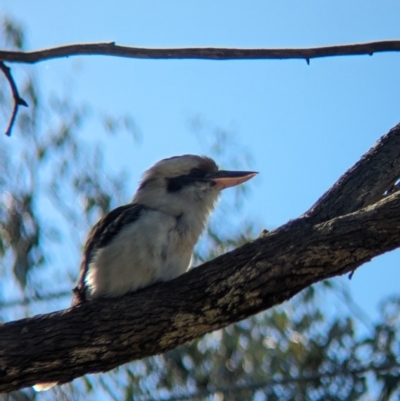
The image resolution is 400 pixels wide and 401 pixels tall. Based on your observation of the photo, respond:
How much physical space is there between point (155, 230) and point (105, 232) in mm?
232

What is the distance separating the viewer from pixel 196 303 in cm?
294

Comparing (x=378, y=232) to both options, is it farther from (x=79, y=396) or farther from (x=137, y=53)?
(x=79, y=396)

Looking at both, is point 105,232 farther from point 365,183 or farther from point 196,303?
point 365,183

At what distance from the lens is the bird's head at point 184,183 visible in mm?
3771

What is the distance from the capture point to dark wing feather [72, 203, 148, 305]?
359 cm

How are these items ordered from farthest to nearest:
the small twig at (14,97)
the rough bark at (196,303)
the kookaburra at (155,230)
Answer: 1. the kookaburra at (155,230)
2. the small twig at (14,97)
3. the rough bark at (196,303)

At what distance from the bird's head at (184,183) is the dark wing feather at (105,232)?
109 mm

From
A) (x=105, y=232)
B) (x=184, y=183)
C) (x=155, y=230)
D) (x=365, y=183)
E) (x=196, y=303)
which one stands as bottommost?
(x=196, y=303)

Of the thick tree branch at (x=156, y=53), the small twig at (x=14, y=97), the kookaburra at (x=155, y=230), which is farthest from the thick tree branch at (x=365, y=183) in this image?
the small twig at (x=14, y=97)

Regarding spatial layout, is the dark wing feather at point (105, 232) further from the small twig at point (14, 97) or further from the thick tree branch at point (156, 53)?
the thick tree branch at point (156, 53)

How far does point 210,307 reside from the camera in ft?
9.55

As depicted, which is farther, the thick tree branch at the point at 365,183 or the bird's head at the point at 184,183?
the bird's head at the point at 184,183

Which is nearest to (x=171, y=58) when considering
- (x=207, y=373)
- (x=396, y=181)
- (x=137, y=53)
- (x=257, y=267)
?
(x=137, y=53)

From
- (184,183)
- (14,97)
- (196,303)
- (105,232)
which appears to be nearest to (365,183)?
(196,303)
